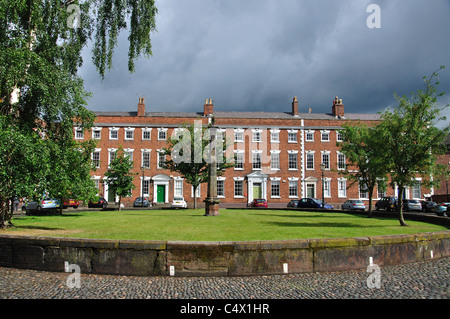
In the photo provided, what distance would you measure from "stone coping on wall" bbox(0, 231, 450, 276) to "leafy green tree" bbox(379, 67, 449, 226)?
744cm

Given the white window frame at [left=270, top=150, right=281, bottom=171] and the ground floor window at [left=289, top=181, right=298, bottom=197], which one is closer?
the ground floor window at [left=289, top=181, right=298, bottom=197]

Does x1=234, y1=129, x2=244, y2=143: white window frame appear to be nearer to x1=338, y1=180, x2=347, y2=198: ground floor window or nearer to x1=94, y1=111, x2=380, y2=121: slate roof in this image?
x1=94, y1=111, x2=380, y2=121: slate roof

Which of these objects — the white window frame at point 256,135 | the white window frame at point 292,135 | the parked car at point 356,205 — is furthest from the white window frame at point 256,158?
the parked car at point 356,205

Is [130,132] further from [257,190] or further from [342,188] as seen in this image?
[342,188]

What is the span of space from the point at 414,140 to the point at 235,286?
11.0 meters

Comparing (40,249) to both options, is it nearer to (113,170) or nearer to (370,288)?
(370,288)

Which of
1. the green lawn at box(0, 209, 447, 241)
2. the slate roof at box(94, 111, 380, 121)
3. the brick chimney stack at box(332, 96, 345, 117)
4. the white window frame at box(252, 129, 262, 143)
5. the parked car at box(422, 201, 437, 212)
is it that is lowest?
the parked car at box(422, 201, 437, 212)

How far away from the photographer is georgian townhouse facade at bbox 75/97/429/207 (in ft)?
143

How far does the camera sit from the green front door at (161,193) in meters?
43.5

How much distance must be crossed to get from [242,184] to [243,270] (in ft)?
123

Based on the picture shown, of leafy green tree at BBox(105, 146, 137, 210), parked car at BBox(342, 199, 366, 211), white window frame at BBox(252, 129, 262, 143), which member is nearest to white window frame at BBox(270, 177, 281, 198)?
white window frame at BBox(252, 129, 262, 143)

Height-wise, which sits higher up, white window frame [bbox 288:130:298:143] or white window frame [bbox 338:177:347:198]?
A: white window frame [bbox 288:130:298:143]

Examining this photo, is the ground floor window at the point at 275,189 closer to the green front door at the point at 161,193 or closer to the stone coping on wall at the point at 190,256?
the green front door at the point at 161,193

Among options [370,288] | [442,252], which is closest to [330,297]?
[370,288]
